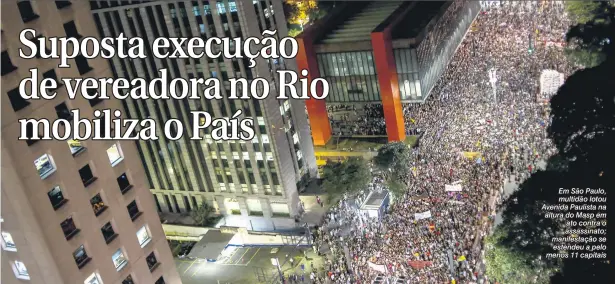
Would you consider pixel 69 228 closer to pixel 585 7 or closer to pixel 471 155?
pixel 585 7

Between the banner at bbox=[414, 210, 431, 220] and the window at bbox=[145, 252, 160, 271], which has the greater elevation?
the window at bbox=[145, 252, 160, 271]

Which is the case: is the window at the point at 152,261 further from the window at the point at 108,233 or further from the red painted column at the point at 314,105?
the red painted column at the point at 314,105

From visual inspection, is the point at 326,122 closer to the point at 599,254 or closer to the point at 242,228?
the point at 242,228

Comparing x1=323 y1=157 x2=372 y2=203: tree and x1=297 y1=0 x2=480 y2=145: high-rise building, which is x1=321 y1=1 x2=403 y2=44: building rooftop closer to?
x1=297 y1=0 x2=480 y2=145: high-rise building

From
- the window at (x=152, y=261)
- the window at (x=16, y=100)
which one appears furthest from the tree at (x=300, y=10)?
the window at (x=16, y=100)

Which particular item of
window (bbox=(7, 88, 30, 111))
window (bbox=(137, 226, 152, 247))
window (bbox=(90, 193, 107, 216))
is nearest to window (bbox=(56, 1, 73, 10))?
window (bbox=(7, 88, 30, 111))

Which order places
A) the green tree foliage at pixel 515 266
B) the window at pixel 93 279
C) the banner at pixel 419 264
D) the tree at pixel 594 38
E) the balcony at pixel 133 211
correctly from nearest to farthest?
1. the tree at pixel 594 38
2. the green tree foliage at pixel 515 266
3. the window at pixel 93 279
4. the balcony at pixel 133 211
5. the banner at pixel 419 264
